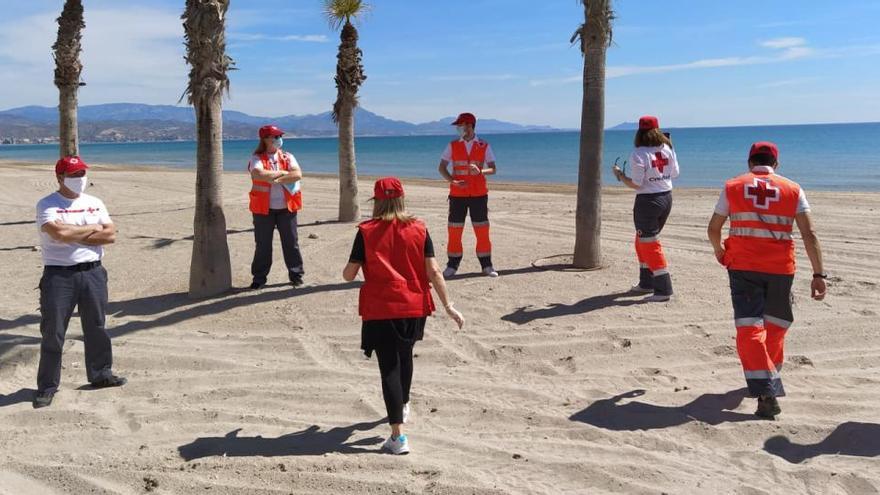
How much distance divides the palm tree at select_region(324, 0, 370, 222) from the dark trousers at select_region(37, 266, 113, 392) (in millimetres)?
8897

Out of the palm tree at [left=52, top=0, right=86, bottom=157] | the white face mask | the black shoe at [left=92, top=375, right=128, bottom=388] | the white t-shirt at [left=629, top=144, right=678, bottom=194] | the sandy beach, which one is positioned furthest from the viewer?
the palm tree at [left=52, top=0, right=86, bottom=157]

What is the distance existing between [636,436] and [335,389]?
2.32 meters

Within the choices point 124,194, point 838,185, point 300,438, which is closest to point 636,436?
point 300,438

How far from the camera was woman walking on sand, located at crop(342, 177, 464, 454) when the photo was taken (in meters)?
4.71

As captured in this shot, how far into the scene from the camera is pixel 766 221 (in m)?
5.42

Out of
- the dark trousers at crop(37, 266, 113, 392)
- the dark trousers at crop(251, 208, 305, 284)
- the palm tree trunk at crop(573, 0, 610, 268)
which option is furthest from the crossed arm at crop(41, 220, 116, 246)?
the palm tree trunk at crop(573, 0, 610, 268)

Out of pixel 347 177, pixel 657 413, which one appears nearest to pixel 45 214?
pixel 657 413

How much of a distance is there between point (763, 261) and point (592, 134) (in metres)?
4.59

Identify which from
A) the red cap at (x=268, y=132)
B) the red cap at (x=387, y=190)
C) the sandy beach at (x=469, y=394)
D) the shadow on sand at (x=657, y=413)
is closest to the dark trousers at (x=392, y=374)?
the sandy beach at (x=469, y=394)

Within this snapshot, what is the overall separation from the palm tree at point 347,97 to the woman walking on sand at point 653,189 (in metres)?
7.49

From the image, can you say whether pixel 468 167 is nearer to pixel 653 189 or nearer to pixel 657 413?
pixel 653 189

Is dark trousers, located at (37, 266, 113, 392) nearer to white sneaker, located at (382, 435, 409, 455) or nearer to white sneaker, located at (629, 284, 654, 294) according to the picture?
white sneaker, located at (382, 435, 409, 455)

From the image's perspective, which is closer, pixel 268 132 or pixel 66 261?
pixel 66 261

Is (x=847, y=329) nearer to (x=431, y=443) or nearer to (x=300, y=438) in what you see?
(x=431, y=443)
